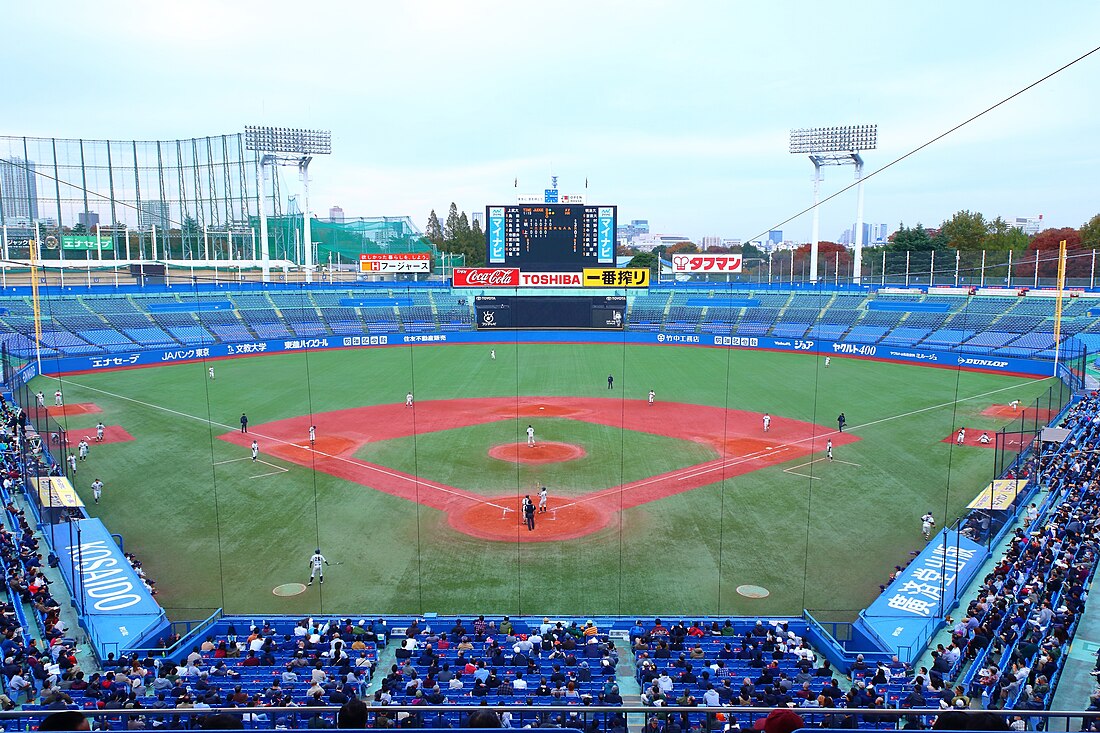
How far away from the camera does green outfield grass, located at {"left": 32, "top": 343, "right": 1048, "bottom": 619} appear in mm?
18672

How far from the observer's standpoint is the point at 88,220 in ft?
275

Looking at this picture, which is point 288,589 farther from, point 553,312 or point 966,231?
point 966,231

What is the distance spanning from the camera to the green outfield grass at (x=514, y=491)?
61.3 feet

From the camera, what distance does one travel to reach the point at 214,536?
72.6ft

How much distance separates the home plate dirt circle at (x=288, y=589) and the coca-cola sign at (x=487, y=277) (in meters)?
51.0

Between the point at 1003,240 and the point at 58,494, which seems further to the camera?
the point at 1003,240

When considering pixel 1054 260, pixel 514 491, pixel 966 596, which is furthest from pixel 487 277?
pixel 966 596

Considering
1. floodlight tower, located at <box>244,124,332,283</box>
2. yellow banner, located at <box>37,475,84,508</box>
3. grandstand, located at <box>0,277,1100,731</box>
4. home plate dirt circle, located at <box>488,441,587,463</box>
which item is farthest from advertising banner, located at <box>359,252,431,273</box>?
yellow banner, located at <box>37,475,84,508</box>

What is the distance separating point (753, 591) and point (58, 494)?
19857mm

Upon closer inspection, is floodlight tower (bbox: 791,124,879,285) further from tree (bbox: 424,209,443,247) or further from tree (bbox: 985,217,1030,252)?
tree (bbox: 424,209,443,247)

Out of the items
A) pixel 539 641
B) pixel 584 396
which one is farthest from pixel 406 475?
pixel 584 396

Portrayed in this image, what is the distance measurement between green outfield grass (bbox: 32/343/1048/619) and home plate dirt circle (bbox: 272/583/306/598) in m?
0.20

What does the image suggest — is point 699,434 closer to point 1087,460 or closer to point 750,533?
point 750,533

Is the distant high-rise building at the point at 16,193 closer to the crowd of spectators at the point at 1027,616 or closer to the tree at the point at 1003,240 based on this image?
the crowd of spectators at the point at 1027,616
